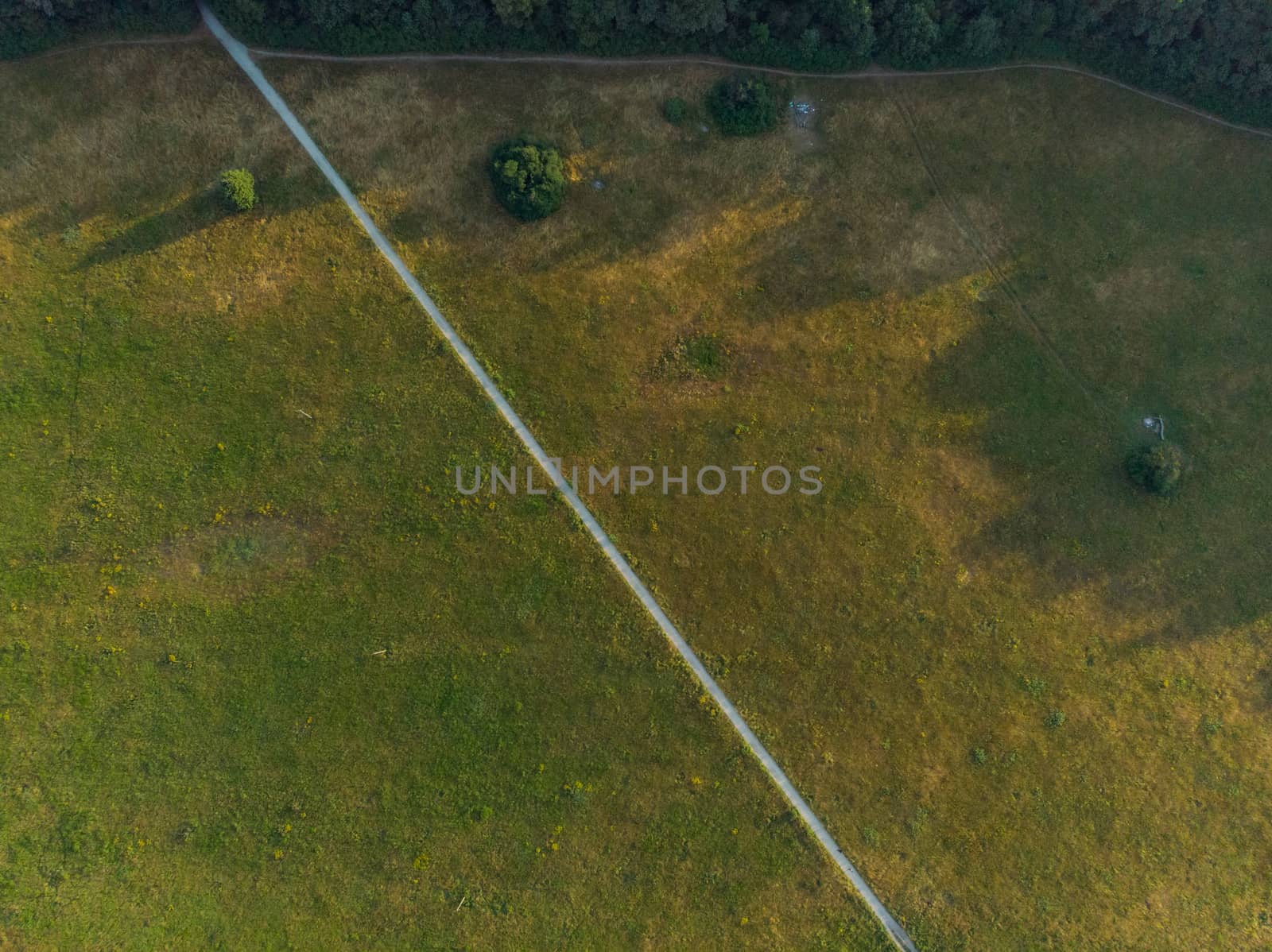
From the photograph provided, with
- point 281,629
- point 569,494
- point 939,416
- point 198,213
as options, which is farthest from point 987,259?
point 198,213

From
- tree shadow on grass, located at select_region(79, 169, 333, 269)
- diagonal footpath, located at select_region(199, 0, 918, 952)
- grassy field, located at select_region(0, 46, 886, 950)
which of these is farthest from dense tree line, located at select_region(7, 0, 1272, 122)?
tree shadow on grass, located at select_region(79, 169, 333, 269)

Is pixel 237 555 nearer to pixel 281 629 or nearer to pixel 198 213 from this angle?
pixel 281 629

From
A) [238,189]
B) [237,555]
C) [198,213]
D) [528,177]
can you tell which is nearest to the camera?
[237,555]

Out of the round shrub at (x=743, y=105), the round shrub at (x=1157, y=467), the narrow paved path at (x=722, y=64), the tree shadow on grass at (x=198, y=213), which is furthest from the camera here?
the narrow paved path at (x=722, y=64)

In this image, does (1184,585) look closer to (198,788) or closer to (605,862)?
(605,862)

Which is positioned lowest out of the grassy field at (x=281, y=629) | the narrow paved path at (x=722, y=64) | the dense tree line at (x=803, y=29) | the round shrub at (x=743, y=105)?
the grassy field at (x=281, y=629)

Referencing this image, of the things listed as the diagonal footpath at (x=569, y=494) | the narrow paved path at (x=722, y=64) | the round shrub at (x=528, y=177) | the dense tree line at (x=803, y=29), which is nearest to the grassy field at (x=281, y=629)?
the diagonal footpath at (x=569, y=494)

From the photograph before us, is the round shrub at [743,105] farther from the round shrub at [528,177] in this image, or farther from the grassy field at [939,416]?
the round shrub at [528,177]

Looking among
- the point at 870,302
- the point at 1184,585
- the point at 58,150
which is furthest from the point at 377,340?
the point at 1184,585
